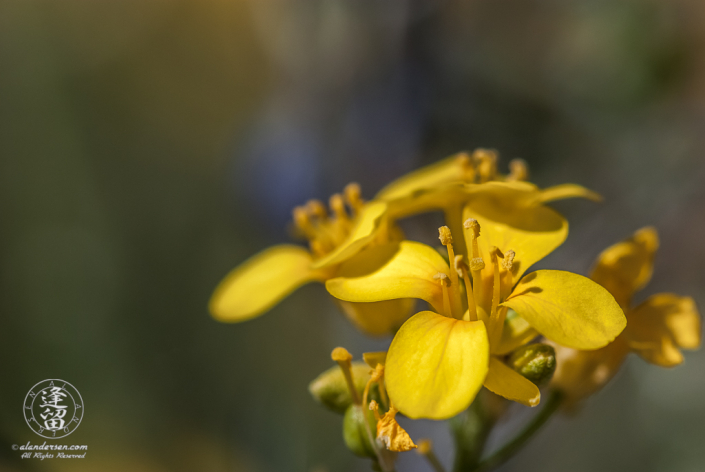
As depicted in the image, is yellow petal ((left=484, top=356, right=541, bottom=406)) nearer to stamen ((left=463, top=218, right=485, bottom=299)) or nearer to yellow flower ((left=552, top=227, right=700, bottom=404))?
stamen ((left=463, top=218, right=485, bottom=299))

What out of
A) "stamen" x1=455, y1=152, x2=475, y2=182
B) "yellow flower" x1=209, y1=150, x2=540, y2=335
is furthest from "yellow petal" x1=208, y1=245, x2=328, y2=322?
"stamen" x1=455, y1=152, x2=475, y2=182

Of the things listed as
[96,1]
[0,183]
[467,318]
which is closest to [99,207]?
[0,183]

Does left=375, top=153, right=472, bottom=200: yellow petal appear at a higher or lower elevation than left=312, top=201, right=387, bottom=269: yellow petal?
higher

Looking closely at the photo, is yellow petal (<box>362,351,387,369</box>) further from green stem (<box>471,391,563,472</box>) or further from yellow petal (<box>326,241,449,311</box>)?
green stem (<box>471,391,563,472</box>)

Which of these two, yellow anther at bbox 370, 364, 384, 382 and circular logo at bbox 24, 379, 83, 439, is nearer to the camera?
yellow anther at bbox 370, 364, 384, 382

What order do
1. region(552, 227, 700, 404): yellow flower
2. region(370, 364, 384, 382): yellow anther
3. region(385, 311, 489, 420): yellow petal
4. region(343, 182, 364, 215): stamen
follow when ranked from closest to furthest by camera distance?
region(385, 311, 489, 420): yellow petal → region(370, 364, 384, 382): yellow anther → region(552, 227, 700, 404): yellow flower → region(343, 182, 364, 215): stamen

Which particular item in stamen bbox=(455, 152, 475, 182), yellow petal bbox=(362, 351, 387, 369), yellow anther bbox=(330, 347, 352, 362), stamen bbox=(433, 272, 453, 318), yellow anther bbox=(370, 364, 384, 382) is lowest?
yellow anther bbox=(370, 364, 384, 382)

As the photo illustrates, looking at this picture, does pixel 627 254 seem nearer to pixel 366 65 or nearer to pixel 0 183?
pixel 0 183

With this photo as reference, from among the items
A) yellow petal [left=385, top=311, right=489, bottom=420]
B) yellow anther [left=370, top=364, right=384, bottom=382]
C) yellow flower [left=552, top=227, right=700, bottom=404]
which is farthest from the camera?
yellow flower [left=552, top=227, right=700, bottom=404]
